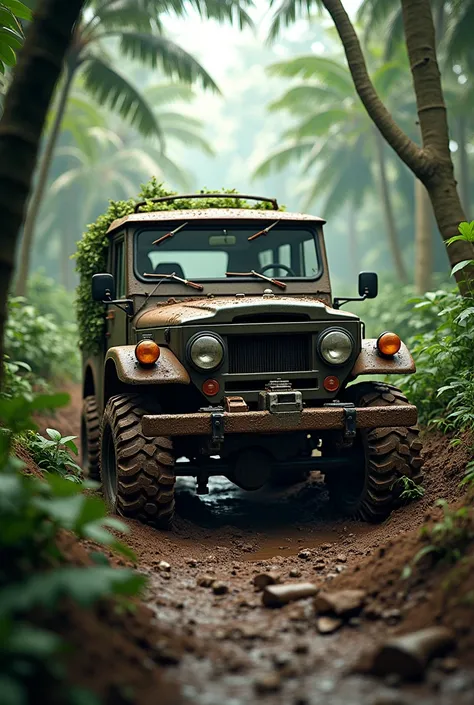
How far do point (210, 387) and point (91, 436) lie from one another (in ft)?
8.05

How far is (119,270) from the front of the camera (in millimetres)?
7520

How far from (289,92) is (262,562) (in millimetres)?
20658

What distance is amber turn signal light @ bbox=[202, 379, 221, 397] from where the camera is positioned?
241 inches

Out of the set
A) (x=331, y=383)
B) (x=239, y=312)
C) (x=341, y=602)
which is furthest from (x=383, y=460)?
(x=341, y=602)

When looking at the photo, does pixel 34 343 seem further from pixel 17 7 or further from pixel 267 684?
pixel 267 684

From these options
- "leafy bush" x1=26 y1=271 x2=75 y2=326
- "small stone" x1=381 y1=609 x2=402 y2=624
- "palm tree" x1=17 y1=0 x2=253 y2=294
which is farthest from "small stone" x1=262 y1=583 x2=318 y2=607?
"leafy bush" x1=26 y1=271 x2=75 y2=326

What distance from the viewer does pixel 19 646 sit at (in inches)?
107

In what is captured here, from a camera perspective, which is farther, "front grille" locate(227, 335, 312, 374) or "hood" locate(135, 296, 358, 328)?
"front grille" locate(227, 335, 312, 374)

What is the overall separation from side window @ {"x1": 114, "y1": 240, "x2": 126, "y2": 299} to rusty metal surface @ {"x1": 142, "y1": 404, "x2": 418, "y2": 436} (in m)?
1.75

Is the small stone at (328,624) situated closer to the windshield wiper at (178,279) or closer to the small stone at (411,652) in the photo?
the small stone at (411,652)

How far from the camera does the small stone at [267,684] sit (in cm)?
318

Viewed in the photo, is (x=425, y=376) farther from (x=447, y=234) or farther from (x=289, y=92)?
(x=289, y=92)

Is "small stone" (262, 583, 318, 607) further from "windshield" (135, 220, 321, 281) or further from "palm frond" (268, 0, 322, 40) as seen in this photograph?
"palm frond" (268, 0, 322, 40)

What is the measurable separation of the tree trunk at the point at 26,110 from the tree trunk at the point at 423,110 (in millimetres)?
4502
